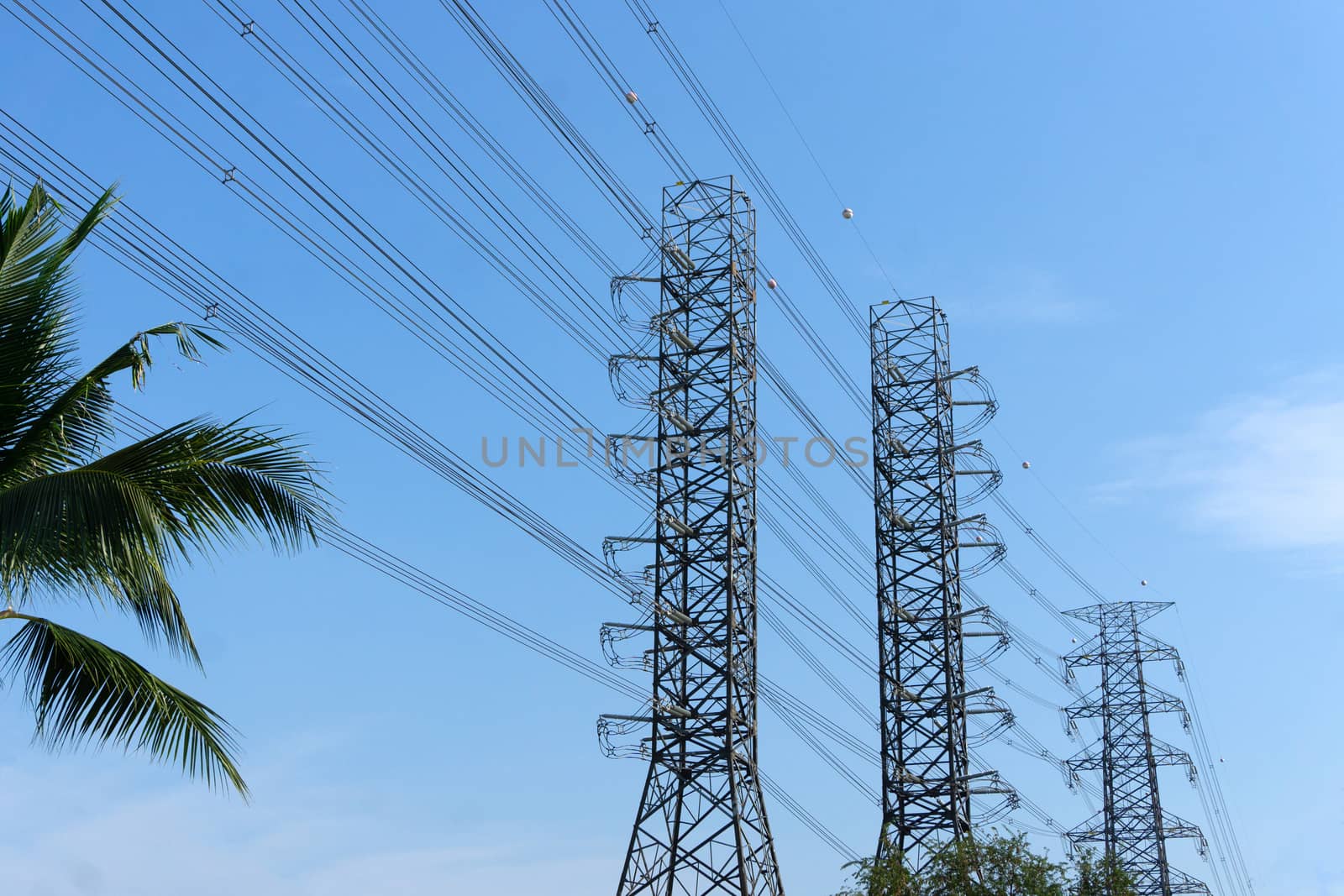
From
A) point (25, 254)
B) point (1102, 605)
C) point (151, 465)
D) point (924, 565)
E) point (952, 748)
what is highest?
point (1102, 605)

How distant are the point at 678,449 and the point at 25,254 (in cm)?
2327

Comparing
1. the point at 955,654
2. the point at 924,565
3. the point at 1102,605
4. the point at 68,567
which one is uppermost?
the point at 1102,605

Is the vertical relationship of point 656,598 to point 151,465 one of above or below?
above

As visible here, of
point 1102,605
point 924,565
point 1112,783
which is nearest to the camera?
point 924,565

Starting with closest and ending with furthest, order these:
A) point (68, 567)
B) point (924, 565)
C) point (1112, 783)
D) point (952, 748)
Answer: point (68, 567)
point (952, 748)
point (924, 565)
point (1112, 783)

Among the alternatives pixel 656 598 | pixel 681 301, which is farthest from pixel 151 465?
pixel 681 301

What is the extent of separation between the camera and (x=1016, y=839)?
117 feet

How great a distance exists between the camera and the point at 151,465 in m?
12.4

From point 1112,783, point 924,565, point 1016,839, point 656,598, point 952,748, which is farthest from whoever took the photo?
point 1112,783

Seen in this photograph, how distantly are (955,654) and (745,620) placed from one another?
12.8 m

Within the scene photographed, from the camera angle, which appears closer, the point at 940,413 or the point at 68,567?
the point at 68,567

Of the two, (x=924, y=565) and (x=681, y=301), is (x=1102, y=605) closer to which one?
(x=924, y=565)

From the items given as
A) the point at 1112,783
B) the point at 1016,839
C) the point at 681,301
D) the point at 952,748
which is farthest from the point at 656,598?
the point at 1112,783

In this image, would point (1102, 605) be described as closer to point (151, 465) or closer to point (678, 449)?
point (678, 449)
